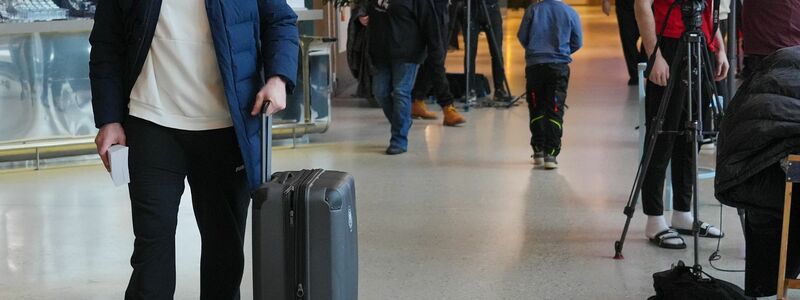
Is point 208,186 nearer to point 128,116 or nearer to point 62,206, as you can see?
point 128,116

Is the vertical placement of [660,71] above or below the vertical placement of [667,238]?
above

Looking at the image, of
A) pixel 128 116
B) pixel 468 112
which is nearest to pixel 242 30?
pixel 128 116

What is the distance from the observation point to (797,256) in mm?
3568

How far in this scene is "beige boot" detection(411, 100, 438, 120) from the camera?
949cm

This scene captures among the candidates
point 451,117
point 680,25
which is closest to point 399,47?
point 451,117

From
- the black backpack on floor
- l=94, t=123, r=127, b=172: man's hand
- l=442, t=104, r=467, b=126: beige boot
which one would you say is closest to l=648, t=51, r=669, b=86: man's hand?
the black backpack on floor

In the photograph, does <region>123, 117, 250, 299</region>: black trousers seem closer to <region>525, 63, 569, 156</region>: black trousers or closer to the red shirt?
the red shirt

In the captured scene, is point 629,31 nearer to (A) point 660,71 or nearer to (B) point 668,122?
(B) point 668,122

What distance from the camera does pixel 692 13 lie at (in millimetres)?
4457

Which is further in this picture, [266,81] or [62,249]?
[62,249]

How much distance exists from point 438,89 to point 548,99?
192cm

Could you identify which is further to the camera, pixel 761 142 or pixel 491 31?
pixel 491 31

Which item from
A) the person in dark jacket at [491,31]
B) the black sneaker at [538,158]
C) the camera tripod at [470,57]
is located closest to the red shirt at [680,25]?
the black sneaker at [538,158]

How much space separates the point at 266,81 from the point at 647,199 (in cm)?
237
